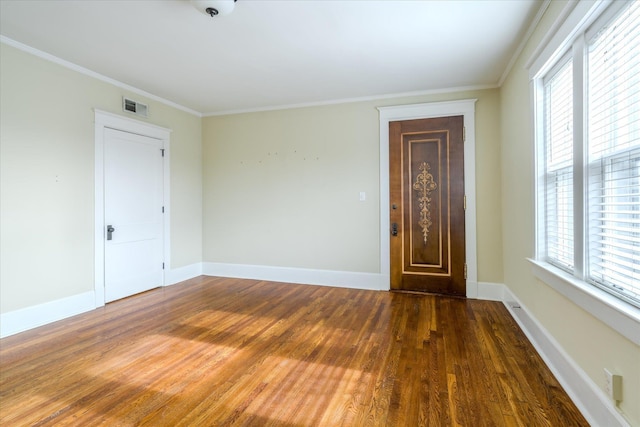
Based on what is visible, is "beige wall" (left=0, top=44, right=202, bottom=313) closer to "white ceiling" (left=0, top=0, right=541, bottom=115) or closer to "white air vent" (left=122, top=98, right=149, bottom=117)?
"white air vent" (left=122, top=98, right=149, bottom=117)

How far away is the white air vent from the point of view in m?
3.96

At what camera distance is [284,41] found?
2.88 m

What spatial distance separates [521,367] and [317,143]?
350cm

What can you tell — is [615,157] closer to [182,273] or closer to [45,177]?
[45,177]

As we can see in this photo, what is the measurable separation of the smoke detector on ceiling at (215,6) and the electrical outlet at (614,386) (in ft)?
10.3

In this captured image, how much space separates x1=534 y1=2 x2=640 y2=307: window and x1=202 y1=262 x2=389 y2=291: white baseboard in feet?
7.67

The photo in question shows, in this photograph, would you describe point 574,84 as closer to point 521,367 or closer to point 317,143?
point 521,367

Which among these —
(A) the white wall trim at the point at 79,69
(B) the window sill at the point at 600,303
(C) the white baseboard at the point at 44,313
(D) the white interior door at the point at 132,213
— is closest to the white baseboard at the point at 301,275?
(D) the white interior door at the point at 132,213

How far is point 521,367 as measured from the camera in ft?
7.39

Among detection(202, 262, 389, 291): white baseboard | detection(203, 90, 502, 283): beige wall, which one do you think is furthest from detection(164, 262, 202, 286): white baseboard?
detection(203, 90, 502, 283): beige wall

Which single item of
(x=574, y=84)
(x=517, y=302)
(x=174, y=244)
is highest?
(x=574, y=84)

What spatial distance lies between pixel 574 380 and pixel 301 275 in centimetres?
335

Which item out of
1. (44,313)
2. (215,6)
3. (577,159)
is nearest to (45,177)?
(44,313)

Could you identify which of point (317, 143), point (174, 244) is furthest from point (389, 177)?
point (174, 244)
